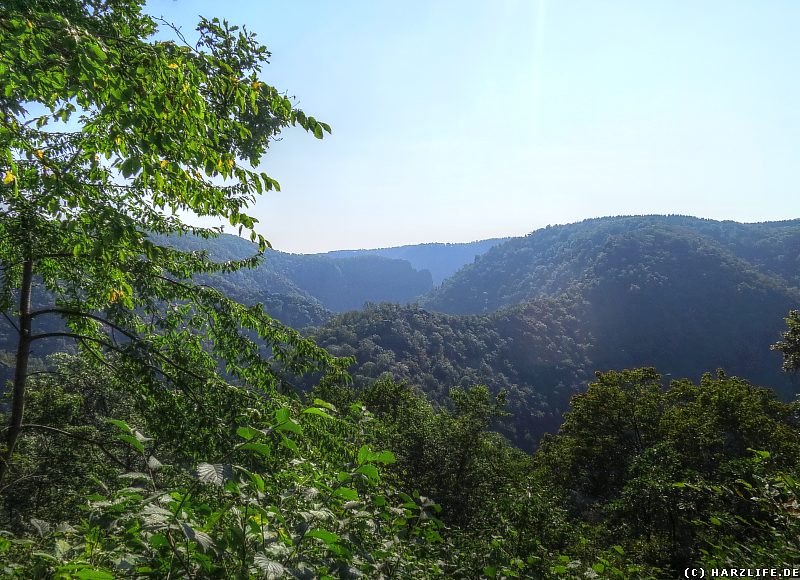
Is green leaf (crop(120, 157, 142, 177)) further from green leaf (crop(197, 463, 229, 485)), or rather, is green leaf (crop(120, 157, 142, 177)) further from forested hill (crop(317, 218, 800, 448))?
forested hill (crop(317, 218, 800, 448))

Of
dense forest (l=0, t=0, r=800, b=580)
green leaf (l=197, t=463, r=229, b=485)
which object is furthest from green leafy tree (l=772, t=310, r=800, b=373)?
green leaf (l=197, t=463, r=229, b=485)

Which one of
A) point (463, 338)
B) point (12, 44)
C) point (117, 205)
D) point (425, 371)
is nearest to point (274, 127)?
point (117, 205)

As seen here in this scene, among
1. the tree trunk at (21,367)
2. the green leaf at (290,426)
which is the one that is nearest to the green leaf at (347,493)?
the green leaf at (290,426)

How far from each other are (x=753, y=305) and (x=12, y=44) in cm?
18782

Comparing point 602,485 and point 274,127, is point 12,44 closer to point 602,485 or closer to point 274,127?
point 274,127

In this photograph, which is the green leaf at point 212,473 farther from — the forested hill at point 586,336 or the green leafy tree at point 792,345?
the forested hill at point 586,336

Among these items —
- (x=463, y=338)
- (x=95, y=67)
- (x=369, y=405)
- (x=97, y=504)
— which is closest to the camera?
(x=97, y=504)

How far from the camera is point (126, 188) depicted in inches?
233

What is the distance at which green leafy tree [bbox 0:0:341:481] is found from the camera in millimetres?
2660

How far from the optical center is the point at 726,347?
134 m

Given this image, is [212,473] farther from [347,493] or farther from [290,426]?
[347,493]

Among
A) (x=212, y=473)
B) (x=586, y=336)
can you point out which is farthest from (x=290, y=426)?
(x=586, y=336)

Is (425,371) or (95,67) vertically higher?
(95,67)

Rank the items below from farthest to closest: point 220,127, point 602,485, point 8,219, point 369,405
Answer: point 369,405, point 602,485, point 8,219, point 220,127
